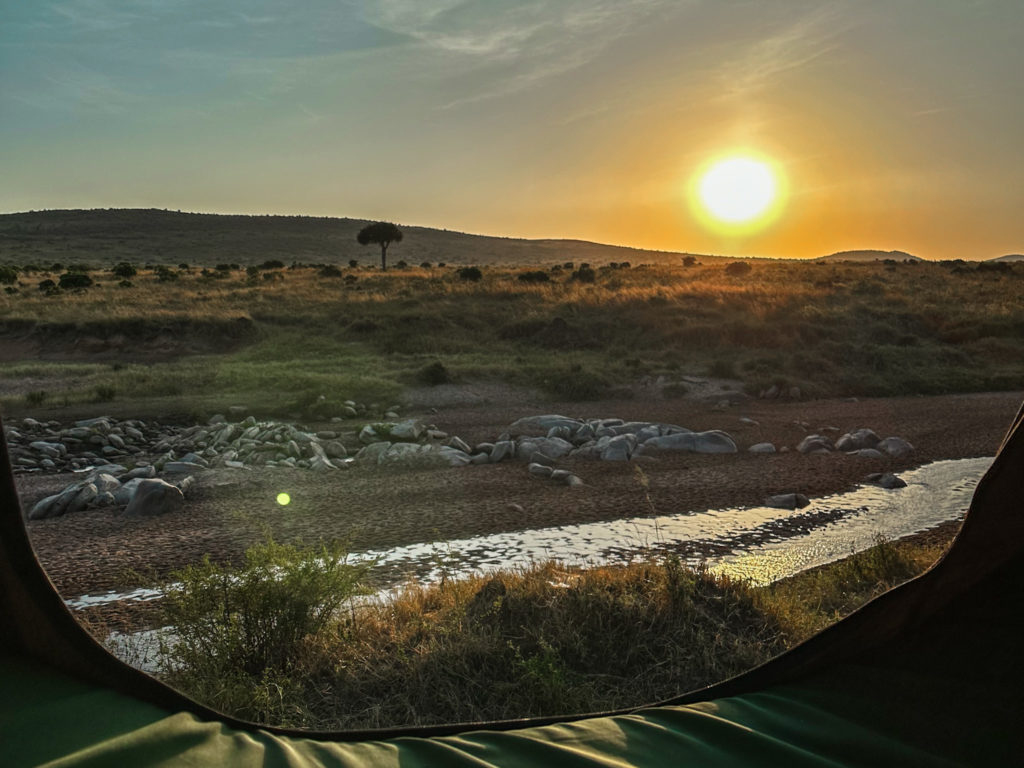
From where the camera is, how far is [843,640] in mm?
2406

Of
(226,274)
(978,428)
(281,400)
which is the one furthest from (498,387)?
(226,274)

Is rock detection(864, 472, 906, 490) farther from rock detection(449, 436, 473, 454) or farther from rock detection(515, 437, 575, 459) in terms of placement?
rock detection(449, 436, 473, 454)

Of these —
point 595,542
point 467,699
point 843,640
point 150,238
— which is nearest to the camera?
point 843,640

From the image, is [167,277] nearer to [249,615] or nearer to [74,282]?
[74,282]

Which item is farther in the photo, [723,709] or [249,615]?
[249,615]

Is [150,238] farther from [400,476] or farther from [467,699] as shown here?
[467,699]

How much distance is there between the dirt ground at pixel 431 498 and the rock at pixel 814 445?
0.25 meters

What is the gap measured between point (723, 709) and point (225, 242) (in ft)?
240

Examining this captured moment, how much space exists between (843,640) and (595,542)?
3781 mm

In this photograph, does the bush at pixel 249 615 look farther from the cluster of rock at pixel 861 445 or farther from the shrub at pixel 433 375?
the shrub at pixel 433 375

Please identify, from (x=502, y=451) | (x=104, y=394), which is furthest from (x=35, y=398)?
(x=502, y=451)

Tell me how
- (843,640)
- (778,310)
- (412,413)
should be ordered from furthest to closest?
(778,310)
(412,413)
(843,640)

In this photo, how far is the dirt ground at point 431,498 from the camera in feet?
19.3

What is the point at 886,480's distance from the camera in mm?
8133
